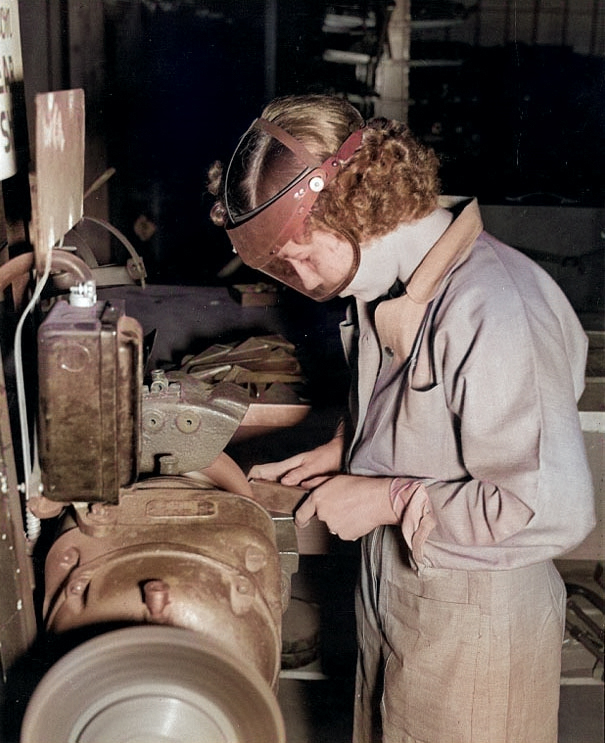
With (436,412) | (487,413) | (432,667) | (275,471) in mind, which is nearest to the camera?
(487,413)

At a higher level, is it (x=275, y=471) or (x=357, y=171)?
(x=357, y=171)

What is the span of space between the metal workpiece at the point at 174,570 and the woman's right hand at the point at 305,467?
18.9 inches

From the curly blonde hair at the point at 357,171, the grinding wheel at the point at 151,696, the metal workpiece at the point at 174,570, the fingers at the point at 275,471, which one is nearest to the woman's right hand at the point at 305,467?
the fingers at the point at 275,471

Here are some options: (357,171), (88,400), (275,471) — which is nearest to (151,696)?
(88,400)

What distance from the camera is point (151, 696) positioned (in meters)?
1.11

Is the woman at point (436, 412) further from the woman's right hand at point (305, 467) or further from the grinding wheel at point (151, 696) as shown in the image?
the grinding wheel at point (151, 696)

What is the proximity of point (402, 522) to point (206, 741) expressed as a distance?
54cm

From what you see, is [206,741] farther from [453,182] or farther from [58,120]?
[453,182]

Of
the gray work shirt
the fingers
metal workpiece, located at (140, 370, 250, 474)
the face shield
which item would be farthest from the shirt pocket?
the face shield

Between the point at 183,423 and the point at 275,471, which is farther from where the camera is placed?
the point at 275,471

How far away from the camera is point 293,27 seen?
19.0 ft

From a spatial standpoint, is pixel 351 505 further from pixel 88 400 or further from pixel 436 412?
pixel 88 400

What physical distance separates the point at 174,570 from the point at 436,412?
0.56 m

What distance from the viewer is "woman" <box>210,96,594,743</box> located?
4.48 ft
